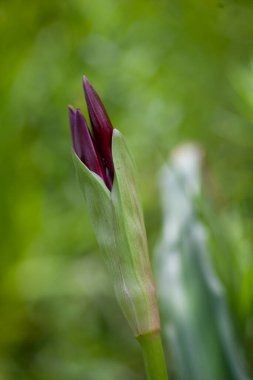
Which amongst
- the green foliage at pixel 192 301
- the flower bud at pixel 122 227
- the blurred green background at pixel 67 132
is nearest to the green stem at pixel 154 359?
the flower bud at pixel 122 227

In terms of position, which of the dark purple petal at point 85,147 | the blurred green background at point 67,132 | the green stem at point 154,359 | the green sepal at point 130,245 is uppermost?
the dark purple petal at point 85,147

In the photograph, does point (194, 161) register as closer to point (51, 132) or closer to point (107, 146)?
point (51, 132)

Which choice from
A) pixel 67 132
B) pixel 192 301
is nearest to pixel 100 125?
pixel 192 301

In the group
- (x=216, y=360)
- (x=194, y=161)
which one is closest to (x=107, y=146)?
(x=216, y=360)

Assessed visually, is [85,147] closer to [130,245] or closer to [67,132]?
[130,245]

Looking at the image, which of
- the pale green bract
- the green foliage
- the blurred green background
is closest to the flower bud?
the pale green bract

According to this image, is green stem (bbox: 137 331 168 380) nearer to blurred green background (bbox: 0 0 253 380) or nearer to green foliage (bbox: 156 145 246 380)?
green foliage (bbox: 156 145 246 380)

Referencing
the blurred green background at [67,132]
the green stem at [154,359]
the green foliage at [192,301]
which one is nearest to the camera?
the green stem at [154,359]

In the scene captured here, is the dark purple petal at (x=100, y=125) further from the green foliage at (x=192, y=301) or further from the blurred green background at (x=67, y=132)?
the blurred green background at (x=67, y=132)
